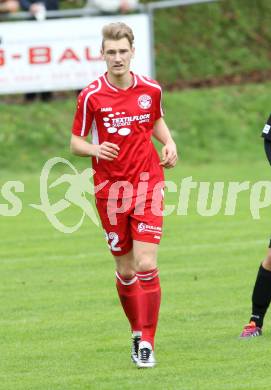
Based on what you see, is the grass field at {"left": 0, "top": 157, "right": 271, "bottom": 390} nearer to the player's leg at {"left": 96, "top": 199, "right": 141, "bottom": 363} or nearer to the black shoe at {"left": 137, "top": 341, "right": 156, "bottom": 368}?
the black shoe at {"left": 137, "top": 341, "right": 156, "bottom": 368}

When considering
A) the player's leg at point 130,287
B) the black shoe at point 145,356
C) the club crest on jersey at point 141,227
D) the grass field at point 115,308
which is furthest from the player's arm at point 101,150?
the grass field at point 115,308

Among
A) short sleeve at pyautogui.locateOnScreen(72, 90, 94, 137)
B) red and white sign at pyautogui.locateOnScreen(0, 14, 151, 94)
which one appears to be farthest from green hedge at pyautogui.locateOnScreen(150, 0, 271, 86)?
short sleeve at pyautogui.locateOnScreen(72, 90, 94, 137)

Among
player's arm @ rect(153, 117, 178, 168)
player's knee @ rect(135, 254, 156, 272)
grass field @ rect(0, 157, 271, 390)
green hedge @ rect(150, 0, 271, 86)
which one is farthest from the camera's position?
green hedge @ rect(150, 0, 271, 86)

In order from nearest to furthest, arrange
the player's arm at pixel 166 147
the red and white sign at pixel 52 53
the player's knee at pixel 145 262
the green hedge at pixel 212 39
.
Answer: the player's knee at pixel 145 262 → the player's arm at pixel 166 147 → the red and white sign at pixel 52 53 → the green hedge at pixel 212 39

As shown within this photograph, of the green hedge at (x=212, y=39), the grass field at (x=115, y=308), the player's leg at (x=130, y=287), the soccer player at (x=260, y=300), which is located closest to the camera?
the grass field at (x=115, y=308)

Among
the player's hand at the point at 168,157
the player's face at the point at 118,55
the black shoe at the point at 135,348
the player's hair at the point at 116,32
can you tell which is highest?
the player's hair at the point at 116,32

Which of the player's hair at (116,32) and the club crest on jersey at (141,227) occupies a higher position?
the player's hair at (116,32)

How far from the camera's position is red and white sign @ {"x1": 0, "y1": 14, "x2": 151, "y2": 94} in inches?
771

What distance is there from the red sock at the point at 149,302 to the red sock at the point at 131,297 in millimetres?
250

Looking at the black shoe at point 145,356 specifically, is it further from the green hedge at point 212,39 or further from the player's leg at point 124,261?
the green hedge at point 212,39

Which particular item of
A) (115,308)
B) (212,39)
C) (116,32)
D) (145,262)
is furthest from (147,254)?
(212,39)

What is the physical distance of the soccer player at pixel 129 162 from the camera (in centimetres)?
781

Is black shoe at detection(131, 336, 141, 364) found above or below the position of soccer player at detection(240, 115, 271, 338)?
above

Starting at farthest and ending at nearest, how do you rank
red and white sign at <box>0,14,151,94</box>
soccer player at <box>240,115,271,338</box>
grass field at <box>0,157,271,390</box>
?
red and white sign at <box>0,14,151,94</box>
soccer player at <box>240,115,271,338</box>
grass field at <box>0,157,271,390</box>
